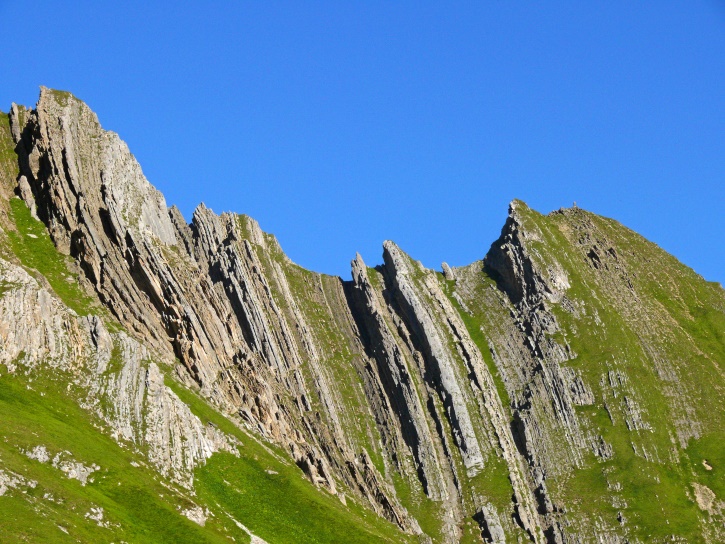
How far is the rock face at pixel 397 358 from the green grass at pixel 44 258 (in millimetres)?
2061

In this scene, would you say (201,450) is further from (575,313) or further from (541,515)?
(575,313)

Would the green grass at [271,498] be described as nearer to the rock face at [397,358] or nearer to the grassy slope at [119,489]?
the grassy slope at [119,489]

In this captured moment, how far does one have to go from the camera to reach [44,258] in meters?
143

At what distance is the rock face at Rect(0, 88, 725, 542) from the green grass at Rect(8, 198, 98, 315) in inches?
81.1

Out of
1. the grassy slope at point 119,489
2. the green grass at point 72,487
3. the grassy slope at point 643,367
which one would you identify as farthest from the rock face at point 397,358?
the green grass at point 72,487

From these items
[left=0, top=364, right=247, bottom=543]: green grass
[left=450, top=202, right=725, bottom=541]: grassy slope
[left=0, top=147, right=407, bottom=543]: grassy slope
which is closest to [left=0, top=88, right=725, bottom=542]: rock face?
[left=450, top=202, right=725, bottom=541]: grassy slope

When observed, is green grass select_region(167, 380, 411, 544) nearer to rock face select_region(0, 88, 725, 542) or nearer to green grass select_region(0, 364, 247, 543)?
rock face select_region(0, 88, 725, 542)

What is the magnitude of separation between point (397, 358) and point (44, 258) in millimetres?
57756

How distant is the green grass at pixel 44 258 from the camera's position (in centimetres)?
13700

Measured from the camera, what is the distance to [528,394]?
16375cm

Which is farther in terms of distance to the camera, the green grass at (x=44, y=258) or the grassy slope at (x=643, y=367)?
the grassy slope at (x=643, y=367)

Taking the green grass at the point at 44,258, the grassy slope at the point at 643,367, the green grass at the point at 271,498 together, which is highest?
the grassy slope at the point at 643,367

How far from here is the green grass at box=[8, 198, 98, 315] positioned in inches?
5394

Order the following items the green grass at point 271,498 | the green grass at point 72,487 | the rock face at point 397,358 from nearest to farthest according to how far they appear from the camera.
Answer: the green grass at point 72,487, the green grass at point 271,498, the rock face at point 397,358
